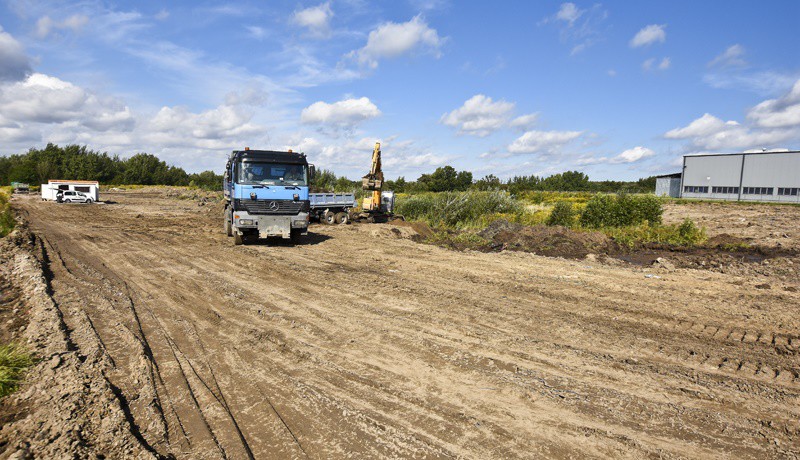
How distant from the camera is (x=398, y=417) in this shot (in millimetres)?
4023

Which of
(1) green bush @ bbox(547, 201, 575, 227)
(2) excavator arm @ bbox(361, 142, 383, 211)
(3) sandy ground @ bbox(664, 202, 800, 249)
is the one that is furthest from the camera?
(2) excavator arm @ bbox(361, 142, 383, 211)

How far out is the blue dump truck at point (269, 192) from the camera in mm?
13312

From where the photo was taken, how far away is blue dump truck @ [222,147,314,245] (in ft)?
43.7

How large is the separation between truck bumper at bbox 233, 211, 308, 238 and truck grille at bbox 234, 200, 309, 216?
0.13 metres

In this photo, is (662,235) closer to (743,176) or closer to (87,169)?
(743,176)

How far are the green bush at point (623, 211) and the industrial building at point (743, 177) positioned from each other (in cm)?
3829

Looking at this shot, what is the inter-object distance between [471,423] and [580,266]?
9086 mm

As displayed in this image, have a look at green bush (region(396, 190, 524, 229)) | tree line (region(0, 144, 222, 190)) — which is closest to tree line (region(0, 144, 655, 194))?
tree line (region(0, 144, 222, 190))

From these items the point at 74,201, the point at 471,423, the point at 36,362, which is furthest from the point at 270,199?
the point at 74,201

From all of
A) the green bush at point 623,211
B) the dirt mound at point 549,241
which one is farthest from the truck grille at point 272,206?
the green bush at point 623,211

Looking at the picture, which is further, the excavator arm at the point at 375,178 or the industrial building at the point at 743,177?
the industrial building at the point at 743,177

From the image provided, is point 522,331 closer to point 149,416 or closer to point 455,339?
point 455,339

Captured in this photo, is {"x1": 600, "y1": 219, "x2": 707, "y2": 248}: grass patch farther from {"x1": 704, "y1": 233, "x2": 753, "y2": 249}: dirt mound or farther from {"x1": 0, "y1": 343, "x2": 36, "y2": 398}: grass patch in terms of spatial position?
{"x1": 0, "y1": 343, "x2": 36, "y2": 398}: grass patch

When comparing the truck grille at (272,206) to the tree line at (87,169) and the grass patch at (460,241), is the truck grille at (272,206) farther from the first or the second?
the tree line at (87,169)
